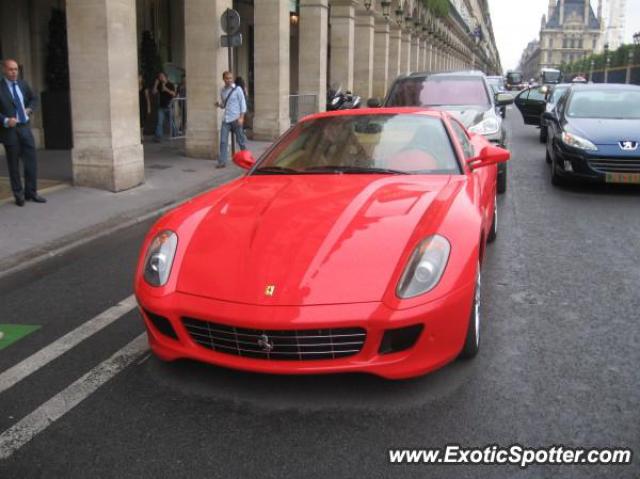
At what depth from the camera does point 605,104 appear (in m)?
11.9

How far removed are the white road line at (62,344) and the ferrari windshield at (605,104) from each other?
8.63 m

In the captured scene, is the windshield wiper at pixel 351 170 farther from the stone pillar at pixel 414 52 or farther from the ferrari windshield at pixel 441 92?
the stone pillar at pixel 414 52

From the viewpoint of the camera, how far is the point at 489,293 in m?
5.52

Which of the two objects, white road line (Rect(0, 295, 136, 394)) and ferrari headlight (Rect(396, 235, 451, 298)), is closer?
ferrari headlight (Rect(396, 235, 451, 298))

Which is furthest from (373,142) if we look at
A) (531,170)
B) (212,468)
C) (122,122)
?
(531,170)

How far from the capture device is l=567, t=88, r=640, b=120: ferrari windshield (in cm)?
1155

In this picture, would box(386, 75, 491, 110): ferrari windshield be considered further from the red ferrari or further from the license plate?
the red ferrari

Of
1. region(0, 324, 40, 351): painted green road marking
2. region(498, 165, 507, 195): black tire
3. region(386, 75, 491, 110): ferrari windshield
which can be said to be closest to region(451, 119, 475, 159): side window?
region(0, 324, 40, 351): painted green road marking

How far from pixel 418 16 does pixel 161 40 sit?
2584 centimetres

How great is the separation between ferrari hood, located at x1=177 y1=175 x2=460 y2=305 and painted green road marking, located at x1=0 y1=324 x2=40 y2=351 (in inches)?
59.1

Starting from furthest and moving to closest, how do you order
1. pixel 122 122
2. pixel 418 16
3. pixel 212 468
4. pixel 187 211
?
pixel 418 16, pixel 122 122, pixel 187 211, pixel 212 468

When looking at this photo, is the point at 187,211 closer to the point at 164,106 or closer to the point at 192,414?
the point at 192,414

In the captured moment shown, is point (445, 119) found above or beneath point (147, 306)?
above

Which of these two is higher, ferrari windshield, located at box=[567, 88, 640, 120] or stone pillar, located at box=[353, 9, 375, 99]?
stone pillar, located at box=[353, 9, 375, 99]
